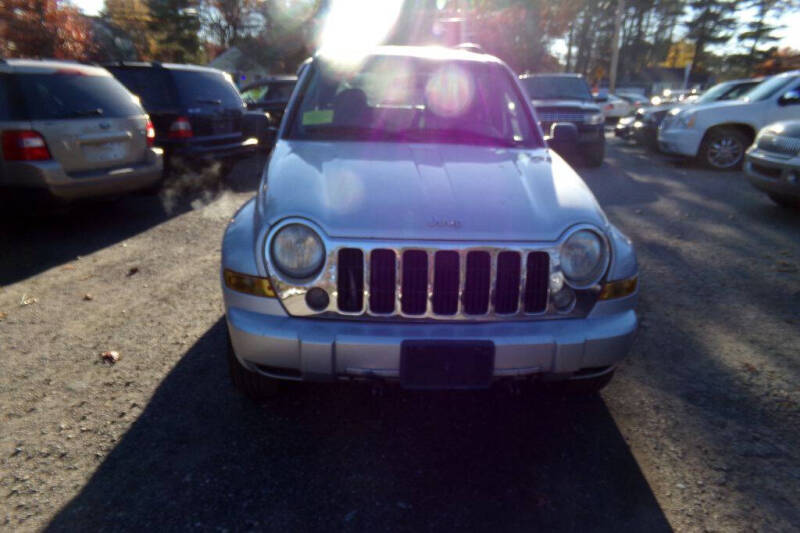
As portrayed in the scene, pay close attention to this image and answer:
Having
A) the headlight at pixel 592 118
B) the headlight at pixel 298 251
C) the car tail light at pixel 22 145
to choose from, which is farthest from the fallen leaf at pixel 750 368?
the headlight at pixel 592 118

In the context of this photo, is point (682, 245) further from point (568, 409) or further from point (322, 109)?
point (322, 109)

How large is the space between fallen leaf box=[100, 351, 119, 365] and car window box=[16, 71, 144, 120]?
3.15m

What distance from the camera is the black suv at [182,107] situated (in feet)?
25.7

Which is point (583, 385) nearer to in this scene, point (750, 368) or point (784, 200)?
point (750, 368)

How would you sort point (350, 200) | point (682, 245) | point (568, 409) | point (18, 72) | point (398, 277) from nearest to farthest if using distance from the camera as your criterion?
point (398, 277), point (350, 200), point (568, 409), point (18, 72), point (682, 245)

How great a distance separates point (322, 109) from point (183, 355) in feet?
5.72

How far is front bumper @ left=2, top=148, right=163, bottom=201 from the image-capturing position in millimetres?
5328

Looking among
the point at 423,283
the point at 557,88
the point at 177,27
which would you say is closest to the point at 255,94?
the point at 557,88

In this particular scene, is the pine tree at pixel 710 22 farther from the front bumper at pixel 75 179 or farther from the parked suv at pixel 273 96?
the front bumper at pixel 75 179

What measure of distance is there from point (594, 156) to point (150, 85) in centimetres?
809

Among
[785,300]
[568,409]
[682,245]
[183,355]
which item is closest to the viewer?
[568,409]

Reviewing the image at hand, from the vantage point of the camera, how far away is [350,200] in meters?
2.49

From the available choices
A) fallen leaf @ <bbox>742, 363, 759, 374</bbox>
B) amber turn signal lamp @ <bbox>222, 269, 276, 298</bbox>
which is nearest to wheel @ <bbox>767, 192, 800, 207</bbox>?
fallen leaf @ <bbox>742, 363, 759, 374</bbox>

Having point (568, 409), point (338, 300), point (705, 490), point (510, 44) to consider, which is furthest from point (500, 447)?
point (510, 44)
